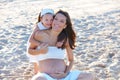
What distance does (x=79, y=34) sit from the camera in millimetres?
6352

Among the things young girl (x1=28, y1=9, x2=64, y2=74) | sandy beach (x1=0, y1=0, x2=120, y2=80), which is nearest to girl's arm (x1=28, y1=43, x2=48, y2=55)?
young girl (x1=28, y1=9, x2=64, y2=74)

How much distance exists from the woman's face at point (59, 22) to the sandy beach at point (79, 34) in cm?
99

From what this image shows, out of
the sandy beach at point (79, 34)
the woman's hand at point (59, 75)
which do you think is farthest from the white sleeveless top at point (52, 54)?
the sandy beach at point (79, 34)

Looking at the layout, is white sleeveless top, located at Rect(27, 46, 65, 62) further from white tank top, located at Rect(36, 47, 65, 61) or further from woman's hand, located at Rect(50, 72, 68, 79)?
woman's hand, located at Rect(50, 72, 68, 79)

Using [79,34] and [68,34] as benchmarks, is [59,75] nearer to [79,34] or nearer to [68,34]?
[68,34]

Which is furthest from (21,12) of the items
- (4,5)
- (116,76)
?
(116,76)

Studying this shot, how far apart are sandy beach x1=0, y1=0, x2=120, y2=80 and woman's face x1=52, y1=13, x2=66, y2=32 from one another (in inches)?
39.0

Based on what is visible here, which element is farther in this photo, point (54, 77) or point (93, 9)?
point (93, 9)

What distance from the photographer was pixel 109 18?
7.18 metres

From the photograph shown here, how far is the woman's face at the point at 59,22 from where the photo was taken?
3.70 metres

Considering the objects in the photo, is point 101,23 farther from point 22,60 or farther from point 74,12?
point 22,60

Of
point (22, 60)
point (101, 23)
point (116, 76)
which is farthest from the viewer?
point (101, 23)

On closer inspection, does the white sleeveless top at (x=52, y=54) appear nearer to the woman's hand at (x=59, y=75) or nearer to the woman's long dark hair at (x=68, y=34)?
the woman's long dark hair at (x=68, y=34)

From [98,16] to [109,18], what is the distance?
0.31 m
